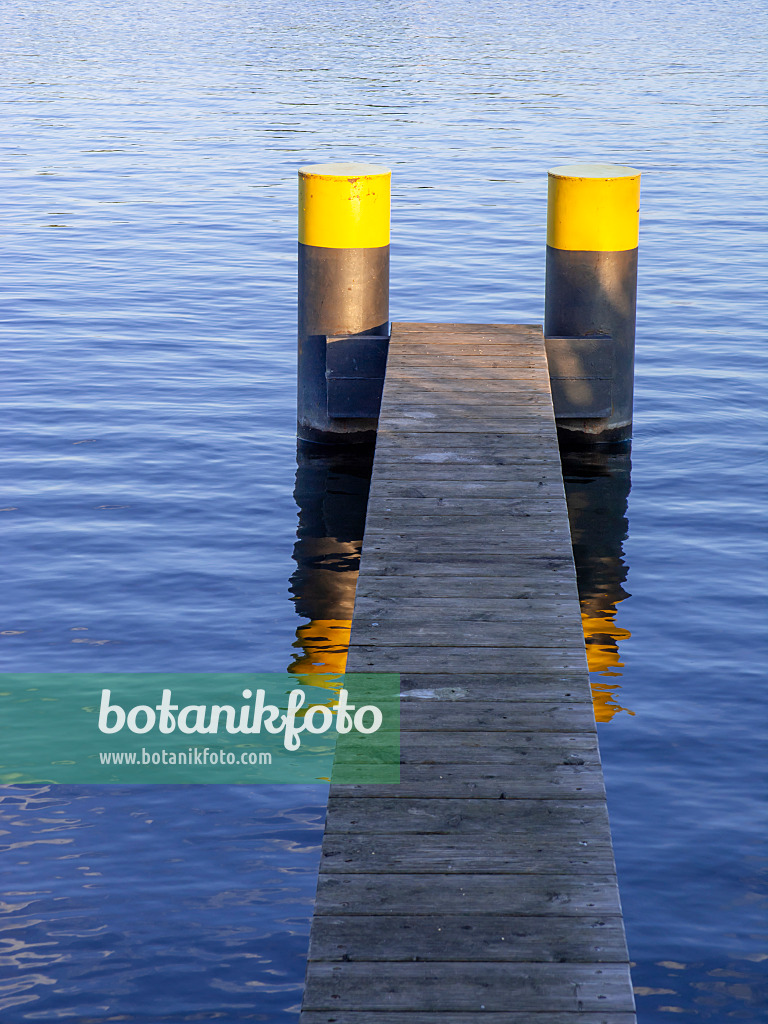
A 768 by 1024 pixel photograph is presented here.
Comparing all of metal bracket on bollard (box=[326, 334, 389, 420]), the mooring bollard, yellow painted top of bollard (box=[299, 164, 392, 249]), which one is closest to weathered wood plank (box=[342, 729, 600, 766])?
metal bracket on bollard (box=[326, 334, 389, 420])

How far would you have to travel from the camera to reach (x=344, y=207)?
1003 centimetres

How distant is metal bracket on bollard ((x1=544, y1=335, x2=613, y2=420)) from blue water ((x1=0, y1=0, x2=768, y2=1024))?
0.75 metres

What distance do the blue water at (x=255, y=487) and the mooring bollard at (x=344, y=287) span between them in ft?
3.26

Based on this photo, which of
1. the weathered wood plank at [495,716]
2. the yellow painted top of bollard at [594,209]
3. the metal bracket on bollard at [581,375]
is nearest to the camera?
the weathered wood plank at [495,716]

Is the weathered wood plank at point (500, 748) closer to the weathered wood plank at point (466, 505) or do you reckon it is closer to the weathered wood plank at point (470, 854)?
the weathered wood plank at point (470, 854)

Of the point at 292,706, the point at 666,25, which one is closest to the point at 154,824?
the point at 292,706

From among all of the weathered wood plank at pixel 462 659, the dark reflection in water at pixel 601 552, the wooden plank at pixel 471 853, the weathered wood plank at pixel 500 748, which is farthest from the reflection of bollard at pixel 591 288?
the wooden plank at pixel 471 853

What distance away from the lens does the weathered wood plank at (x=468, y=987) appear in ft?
12.7

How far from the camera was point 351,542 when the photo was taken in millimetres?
9516

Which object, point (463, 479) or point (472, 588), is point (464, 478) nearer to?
point (463, 479)

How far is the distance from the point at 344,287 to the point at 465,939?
6937 mm

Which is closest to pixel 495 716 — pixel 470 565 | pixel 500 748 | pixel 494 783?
pixel 500 748

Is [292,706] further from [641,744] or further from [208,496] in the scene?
[208,496]

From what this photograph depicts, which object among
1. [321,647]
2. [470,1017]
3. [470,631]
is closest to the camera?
[470,1017]
